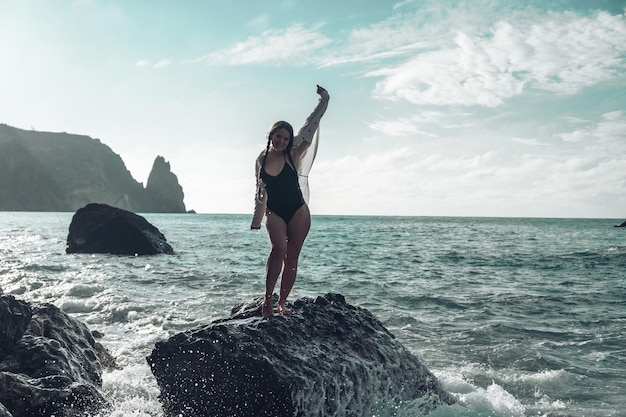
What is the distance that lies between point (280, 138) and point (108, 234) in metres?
21.8

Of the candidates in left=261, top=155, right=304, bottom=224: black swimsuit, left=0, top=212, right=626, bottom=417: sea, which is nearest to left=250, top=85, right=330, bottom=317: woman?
left=261, top=155, right=304, bottom=224: black swimsuit

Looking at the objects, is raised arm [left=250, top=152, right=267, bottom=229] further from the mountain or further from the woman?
the mountain

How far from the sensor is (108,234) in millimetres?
→ 24438

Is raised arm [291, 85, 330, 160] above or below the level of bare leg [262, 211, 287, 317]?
above

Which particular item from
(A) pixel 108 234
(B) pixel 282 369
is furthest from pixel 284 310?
(A) pixel 108 234

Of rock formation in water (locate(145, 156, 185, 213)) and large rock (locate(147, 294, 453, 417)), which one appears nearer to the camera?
large rock (locate(147, 294, 453, 417))

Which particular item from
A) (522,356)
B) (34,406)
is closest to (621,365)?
(522,356)

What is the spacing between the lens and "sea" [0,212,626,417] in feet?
21.5

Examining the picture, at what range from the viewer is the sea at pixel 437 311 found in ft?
21.5

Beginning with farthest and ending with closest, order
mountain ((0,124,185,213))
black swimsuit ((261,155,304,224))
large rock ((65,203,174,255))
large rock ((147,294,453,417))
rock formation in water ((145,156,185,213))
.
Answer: rock formation in water ((145,156,185,213)) < mountain ((0,124,185,213)) < large rock ((65,203,174,255)) < black swimsuit ((261,155,304,224)) < large rock ((147,294,453,417))

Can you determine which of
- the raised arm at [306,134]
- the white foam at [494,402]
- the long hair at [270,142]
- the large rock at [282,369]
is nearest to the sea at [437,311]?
the white foam at [494,402]

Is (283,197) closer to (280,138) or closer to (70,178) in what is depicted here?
(280,138)

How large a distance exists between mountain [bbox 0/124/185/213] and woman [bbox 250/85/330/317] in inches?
5870

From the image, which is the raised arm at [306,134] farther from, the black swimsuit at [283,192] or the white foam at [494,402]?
the white foam at [494,402]
